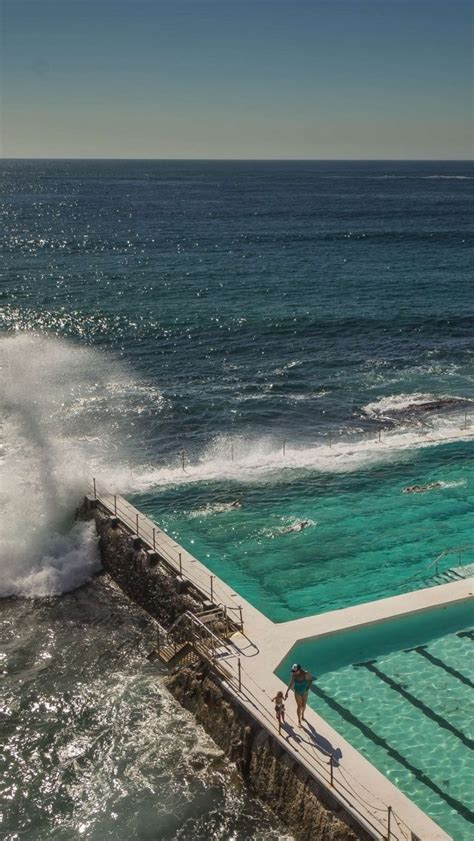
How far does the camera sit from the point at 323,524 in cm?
2625

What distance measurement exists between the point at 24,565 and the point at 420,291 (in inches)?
1856

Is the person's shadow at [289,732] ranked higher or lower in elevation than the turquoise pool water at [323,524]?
higher

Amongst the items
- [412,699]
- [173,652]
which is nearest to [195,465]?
[173,652]

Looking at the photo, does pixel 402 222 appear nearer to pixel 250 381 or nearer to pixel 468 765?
pixel 250 381

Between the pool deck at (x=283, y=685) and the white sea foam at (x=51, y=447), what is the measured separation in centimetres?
254

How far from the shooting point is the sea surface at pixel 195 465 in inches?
654

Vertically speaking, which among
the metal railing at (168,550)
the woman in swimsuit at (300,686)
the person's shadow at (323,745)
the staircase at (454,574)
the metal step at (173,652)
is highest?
the woman in swimsuit at (300,686)

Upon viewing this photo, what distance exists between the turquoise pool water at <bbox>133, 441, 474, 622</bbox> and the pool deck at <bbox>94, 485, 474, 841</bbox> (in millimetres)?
1596

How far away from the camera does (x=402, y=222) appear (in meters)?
110

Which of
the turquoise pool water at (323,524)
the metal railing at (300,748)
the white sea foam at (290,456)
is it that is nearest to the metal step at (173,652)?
the metal railing at (300,748)

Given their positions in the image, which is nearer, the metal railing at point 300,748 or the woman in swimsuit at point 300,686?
the metal railing at point 300,748

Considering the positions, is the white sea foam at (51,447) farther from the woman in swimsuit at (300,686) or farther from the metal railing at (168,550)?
the woman in swimsuit at (300,686)

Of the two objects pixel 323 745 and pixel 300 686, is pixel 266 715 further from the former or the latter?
pixel 323 745

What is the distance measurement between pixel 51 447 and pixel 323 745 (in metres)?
18.7
